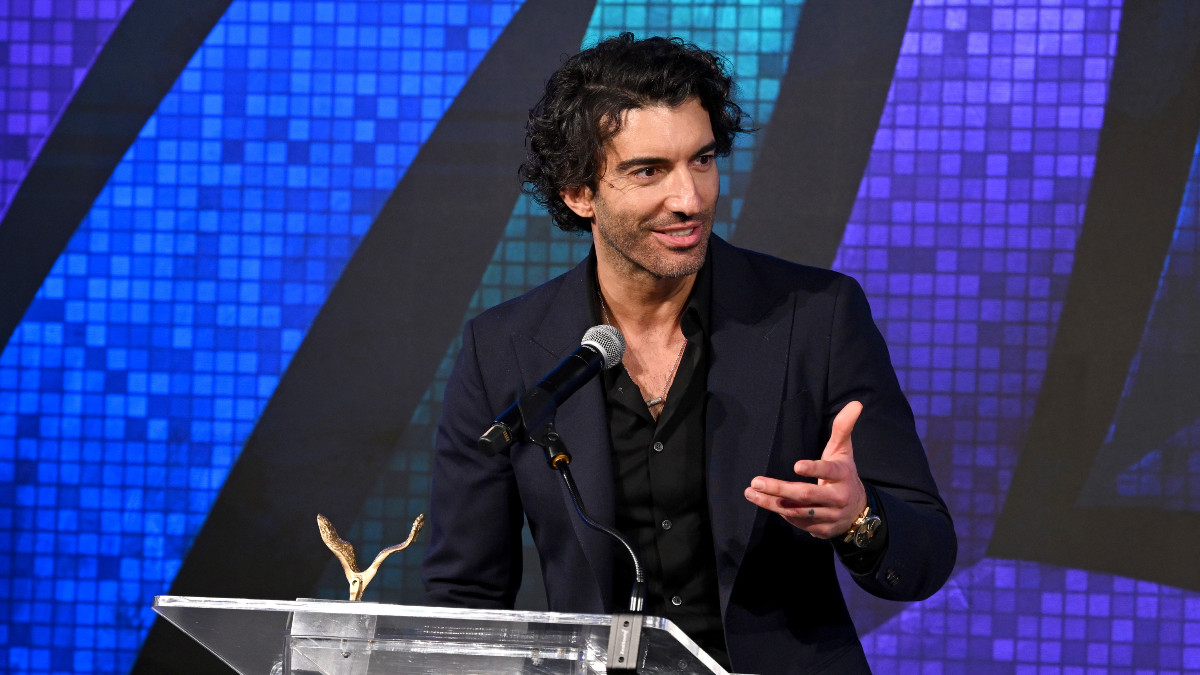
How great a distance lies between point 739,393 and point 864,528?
1.31 feet

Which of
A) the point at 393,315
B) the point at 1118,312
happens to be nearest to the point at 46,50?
the point at 393,315

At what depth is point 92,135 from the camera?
316 cm

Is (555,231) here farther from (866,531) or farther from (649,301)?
(866,531)

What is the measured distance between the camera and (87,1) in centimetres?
315

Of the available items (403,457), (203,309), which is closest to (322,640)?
(403,457)

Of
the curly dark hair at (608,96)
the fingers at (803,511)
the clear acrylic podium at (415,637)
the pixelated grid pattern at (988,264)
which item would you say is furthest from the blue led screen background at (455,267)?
the clear acrylic podium at (415,637)

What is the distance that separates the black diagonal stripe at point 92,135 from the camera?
123 inches

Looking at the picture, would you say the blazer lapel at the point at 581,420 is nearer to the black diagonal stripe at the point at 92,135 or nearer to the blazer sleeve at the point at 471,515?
the blazer sleeve at the point at 471,515

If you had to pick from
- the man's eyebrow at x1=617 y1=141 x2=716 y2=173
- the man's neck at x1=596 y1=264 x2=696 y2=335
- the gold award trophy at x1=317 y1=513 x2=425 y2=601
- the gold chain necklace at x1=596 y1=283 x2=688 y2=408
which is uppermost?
the man's eyebrow at x1=617 y1=141 x2=716 y2=173

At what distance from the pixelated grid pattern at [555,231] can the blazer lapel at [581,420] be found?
1097 mm

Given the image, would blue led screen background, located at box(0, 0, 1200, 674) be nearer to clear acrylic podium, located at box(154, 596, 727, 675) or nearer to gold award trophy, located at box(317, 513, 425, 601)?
gold award trophy, located at box(317, 513, 425, 601)

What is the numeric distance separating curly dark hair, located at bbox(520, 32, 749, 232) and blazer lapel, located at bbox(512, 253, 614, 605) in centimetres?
20

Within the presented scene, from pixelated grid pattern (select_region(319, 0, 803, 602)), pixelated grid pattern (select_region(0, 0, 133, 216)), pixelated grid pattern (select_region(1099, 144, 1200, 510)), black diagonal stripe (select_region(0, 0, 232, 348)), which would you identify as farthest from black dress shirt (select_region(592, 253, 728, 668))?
pixelated grid pattern (select_region(0, 0, 133, 216))

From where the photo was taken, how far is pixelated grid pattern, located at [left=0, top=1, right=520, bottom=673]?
3078 millimetres
